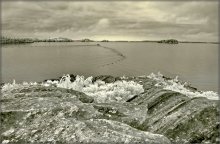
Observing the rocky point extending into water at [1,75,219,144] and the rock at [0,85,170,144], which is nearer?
the rock at [0,85,170,144]

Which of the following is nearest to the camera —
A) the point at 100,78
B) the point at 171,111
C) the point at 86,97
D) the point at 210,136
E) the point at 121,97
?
the point at 210,136

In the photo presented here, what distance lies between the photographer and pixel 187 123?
1352 centimetres

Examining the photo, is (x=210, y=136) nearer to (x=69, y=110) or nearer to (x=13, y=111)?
(x=69, y=110)

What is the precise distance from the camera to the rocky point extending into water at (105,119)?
41.5 feet

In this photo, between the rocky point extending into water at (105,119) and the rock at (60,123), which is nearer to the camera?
the rock at (60,123)

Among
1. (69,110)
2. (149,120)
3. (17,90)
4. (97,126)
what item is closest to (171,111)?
(149,120)

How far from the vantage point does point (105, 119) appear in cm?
1441

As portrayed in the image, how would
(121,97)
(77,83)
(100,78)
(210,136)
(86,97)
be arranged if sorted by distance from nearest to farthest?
(210,136) < (86,97) < (121,97) < (77,83) < (100,78)

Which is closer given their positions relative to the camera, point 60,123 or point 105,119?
point 60,123

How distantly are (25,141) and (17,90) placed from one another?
771cm

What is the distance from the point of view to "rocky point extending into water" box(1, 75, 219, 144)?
12641mm

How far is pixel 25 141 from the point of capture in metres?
12.9

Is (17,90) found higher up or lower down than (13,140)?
higher up

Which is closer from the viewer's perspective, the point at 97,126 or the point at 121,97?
the point at 97,126
